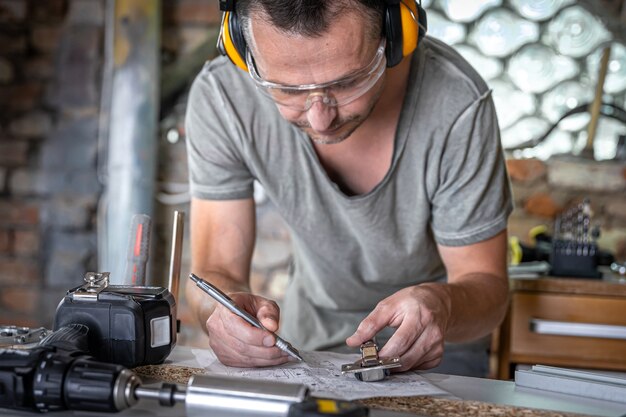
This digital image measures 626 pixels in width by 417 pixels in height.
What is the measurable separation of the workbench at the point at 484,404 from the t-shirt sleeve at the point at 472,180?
0.46 metres

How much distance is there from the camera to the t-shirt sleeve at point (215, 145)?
5.20ft

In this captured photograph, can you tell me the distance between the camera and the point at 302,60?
1.18 metres

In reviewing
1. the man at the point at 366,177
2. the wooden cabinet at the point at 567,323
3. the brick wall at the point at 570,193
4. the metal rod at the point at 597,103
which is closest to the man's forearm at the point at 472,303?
the man at the point at 366,177

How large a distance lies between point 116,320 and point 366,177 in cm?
70

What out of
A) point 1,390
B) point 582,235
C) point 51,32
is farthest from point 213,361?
point 51,32

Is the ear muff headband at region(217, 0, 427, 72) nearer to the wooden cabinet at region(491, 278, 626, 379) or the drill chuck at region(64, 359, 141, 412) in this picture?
the drill chuck at region(64, 359, 141, 412)

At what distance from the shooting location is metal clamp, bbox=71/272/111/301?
3.43 ft

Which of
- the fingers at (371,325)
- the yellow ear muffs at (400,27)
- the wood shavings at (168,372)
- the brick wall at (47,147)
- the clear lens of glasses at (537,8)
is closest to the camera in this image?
the wood shavings at (168,372)

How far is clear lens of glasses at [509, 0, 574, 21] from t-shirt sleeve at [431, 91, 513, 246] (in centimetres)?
134

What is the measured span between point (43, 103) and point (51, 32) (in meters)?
0.26

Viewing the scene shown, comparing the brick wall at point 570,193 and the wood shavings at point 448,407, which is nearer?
the wood shavings at point 448,407

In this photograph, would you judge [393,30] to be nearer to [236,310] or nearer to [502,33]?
[236,310]

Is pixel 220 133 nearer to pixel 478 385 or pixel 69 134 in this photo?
pixel 478 385

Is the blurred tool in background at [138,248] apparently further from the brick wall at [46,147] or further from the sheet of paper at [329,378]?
the brick wall at [46,147]
